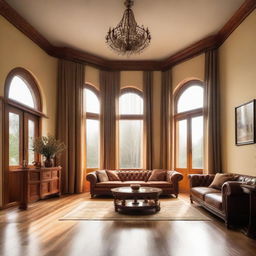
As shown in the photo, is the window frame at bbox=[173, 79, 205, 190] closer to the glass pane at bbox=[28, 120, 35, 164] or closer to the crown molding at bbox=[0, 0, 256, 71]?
the crown molding at bbox=[0, 0, 256, 71]

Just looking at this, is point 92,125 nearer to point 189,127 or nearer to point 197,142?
point 189,127

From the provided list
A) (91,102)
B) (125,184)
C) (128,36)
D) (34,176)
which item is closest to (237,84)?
(128,36)

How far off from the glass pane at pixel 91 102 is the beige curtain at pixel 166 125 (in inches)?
86.7

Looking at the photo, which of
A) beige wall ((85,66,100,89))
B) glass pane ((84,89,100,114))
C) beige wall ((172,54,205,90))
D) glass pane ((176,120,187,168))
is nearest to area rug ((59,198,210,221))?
glass pane ((176,120,187,168))

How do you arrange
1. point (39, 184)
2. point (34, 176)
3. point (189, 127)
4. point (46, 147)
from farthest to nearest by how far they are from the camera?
point (189, 127) < point (46, 147) < point (39, 184) < point (34, 176)

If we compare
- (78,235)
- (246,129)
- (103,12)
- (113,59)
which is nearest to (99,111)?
(113,59)

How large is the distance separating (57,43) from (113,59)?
2012 mm

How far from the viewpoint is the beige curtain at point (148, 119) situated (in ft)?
30.1

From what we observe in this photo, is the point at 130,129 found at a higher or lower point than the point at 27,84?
lower

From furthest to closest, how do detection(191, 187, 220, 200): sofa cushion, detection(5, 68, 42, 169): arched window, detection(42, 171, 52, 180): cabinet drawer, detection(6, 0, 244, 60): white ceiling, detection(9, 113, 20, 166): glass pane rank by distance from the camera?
detection(42, 171, 52, 180): cabinet drawer < detection(9, 113, 20, 166): glass pane < detection(5, 68, 42, 169): arched window < detection(6, 0, 244, 60): white ceiling < detection(191, 187, 220, 200): sofa cushion

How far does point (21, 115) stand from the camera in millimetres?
6980

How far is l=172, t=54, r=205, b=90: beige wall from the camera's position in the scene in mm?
8289

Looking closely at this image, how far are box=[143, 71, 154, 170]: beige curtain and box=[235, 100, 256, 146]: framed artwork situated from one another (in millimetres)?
3278

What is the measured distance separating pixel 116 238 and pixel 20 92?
4.79 metres
